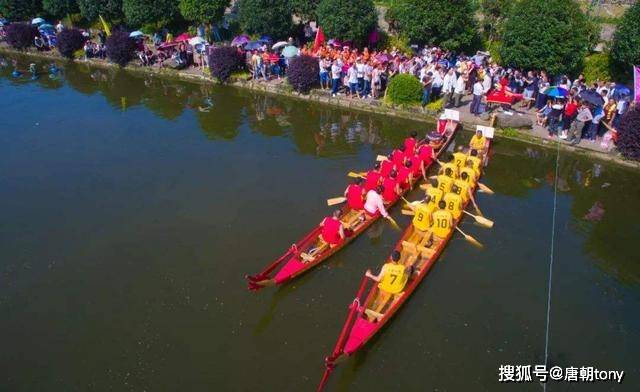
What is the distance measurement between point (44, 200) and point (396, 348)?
34.6 feet

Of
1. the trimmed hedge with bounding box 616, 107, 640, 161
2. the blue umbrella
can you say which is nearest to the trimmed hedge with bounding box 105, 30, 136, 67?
the blue umbrella

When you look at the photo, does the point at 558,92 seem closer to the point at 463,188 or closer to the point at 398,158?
the point at 463,188

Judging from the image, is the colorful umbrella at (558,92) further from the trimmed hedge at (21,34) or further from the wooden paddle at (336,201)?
the trimmed hedge at (21,34)

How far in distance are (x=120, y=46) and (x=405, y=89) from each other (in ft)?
48.5

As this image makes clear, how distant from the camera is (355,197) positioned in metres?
12.6

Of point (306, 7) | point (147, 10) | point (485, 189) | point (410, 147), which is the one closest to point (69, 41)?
point (147, 10)

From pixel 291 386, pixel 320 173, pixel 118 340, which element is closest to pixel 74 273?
pixel 118 340

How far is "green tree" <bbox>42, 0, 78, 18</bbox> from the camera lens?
94.3ft

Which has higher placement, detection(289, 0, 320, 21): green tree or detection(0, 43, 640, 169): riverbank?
detection(289, 0, 320, 21): green tree

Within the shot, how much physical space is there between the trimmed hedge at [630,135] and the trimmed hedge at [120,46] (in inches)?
845

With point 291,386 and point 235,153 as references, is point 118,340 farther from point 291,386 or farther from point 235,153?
point 235,153

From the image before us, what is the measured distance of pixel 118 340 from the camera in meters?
9.65

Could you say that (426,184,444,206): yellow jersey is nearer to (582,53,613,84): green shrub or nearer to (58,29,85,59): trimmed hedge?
(582,53,613,84): green shrub

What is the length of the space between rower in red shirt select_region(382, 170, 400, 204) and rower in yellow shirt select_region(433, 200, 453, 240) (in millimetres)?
1620
